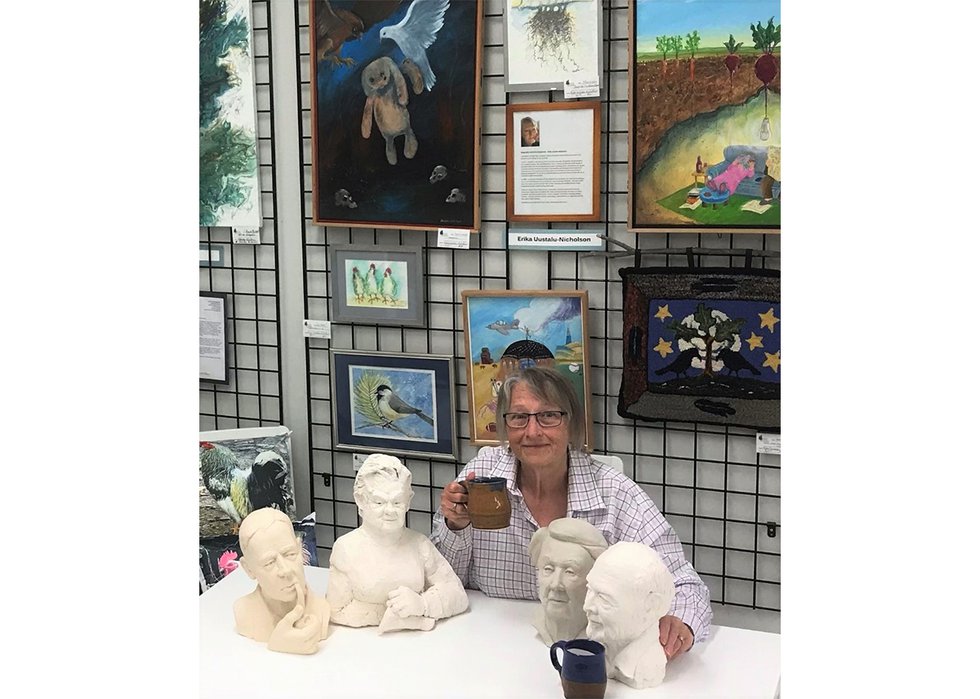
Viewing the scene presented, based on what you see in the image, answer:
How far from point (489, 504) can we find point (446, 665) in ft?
1.03

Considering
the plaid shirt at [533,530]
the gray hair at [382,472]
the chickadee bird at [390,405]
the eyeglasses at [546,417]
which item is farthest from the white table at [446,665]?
the chickadee bird at [390,405]

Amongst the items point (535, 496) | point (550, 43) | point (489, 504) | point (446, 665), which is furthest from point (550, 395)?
point (550, 43)

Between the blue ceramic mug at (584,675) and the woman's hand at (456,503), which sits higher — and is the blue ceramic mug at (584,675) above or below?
below

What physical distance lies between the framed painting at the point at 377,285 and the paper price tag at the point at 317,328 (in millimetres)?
36

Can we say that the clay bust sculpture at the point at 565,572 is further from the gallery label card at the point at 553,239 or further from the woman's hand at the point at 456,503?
the gallery label card at the point at 553,239

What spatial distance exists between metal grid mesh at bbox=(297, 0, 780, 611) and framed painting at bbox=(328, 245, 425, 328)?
1.4 inches

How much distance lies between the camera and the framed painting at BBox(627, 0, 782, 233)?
209cm

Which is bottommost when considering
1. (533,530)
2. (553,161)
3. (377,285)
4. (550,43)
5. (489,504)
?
(533,530)

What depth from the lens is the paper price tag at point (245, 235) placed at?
8.73ft

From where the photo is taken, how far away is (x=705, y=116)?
214 cm

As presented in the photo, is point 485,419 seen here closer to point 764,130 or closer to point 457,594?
point 457,594

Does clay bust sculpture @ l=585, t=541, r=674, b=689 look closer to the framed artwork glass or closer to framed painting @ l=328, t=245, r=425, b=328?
framed painting @ l=328, t=245, r=425, b=328

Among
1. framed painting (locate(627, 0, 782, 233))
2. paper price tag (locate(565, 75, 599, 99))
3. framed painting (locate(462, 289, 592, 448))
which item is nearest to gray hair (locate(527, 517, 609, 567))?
framed painting (locate(462, 289, 592, 448))

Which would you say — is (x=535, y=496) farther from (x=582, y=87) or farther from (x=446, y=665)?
(x=582, y=87)
